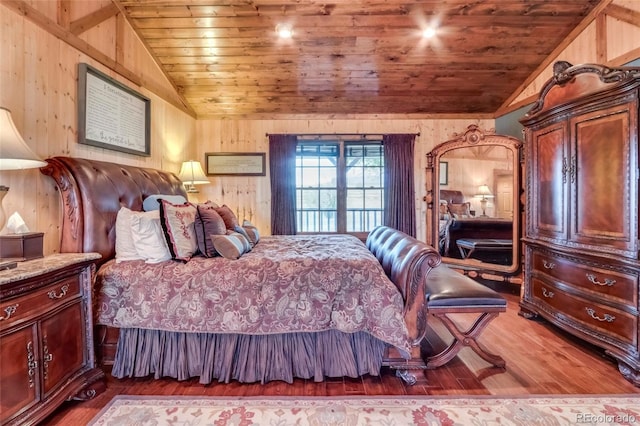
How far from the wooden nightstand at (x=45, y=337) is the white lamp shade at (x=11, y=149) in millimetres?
509

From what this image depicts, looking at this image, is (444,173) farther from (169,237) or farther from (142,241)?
(142,241)

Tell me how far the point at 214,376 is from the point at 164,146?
8.85 ft

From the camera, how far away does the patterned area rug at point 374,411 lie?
1.58 meters

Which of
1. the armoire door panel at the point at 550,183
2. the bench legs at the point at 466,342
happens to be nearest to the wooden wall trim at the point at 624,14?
the armoire door panel at the point at 550,183

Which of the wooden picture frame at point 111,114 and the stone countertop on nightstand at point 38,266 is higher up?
the wooden picture frame at point 111,114

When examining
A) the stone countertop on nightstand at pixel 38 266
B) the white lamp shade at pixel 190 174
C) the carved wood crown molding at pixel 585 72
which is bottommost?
the stone countertop on nightstand at pixel 38 266

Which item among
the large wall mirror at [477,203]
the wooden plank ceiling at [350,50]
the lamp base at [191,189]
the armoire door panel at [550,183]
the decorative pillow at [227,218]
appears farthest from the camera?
the lamp base at [191,189]

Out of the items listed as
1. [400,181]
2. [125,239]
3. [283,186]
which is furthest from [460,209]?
[125,239]

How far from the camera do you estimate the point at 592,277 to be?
2178 mm

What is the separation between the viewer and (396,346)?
1.81m

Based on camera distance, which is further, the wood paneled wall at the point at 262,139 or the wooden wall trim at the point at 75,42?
the wood paneled wall at the point at 262,139

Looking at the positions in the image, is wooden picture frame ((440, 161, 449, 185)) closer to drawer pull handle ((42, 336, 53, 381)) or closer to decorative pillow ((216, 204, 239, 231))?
decorative pillow ((216, 204, 239, 231))

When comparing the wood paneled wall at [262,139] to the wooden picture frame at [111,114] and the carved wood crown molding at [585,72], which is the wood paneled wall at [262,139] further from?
the carved wood crown molding at [585,72]

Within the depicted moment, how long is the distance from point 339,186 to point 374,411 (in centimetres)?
337
